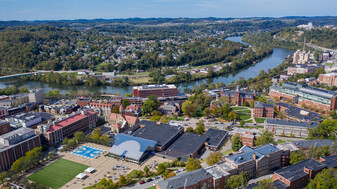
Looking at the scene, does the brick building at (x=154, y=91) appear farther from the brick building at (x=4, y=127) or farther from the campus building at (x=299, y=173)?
the campus building at (x=299, y=173)

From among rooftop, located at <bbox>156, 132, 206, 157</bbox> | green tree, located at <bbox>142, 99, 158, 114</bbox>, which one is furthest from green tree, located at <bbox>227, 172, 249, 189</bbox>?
green tree, located at <bbox>142, 99, 158, 114</bbox>

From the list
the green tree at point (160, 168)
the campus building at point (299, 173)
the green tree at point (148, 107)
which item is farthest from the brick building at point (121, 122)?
the campus building at point (299, 173)

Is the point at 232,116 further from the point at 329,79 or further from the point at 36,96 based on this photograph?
the point at 36,96

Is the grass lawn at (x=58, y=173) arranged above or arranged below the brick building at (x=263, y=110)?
below

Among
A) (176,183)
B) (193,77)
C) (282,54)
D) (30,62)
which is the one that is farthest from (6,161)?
(282,54)

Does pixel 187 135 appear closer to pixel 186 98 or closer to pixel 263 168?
pixel 263 168

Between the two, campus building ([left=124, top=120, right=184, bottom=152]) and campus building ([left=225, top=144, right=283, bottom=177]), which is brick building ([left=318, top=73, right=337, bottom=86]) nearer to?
campus building ([left=225, top=144, right=283, bottom=177])

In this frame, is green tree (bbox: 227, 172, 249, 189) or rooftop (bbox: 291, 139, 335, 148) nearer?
green tree (bbox: 227, 172, 249, 189)
